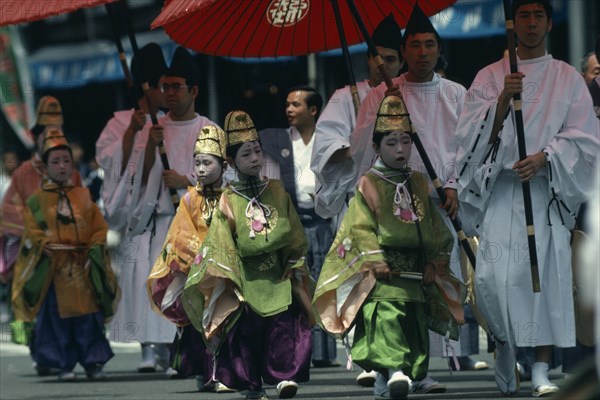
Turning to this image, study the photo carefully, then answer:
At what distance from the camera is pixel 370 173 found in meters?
8.10

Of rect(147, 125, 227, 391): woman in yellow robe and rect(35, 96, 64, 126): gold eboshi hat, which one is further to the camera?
rect(35, 96, 64, 126): gold eboshi hat

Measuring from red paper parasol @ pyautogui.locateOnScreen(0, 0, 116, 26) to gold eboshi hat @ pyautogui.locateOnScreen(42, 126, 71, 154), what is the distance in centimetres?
247

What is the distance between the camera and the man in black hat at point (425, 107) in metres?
8.92

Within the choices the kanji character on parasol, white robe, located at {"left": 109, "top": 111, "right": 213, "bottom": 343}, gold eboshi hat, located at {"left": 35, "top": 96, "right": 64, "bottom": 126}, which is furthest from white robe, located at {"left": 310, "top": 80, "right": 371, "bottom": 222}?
gold eboshi hat, located at {"left": 35, "top": 96, "right": 64, "bottom": 126}

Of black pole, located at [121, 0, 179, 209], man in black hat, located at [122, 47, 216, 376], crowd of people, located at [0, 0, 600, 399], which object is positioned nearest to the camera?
crowd of people, located at [0, 0, 600, 399]

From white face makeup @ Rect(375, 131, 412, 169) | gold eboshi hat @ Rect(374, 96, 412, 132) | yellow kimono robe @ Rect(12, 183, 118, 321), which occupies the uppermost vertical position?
gold eboshi hat @ Rect(374, 96, 412, 132)

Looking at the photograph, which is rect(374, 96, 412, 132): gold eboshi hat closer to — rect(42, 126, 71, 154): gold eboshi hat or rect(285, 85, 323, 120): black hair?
rect(285, 85, 323, 120): black hair

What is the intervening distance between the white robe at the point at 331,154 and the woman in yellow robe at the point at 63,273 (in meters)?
2.06

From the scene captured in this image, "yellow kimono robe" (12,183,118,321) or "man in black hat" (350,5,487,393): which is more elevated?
"man in black hat" (350,5,487,393)

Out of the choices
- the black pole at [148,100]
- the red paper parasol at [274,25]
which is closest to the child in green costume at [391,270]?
the red paper parasol at [274,25]

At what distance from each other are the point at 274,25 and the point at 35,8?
1.86m

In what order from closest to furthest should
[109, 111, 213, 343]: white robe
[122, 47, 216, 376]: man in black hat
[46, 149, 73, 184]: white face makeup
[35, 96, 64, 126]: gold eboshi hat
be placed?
[122, 47, 216, 376]: man in black hat → [109, 111, 213, 343]: white robe → [46, 149, 73, 184]: white face makeup → [35, 96, 64, 126]: gold eboshi hat

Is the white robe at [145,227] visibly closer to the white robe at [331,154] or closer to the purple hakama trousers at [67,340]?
the purple hakama trousers at [67,340]

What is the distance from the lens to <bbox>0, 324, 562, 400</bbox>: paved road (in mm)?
8977
